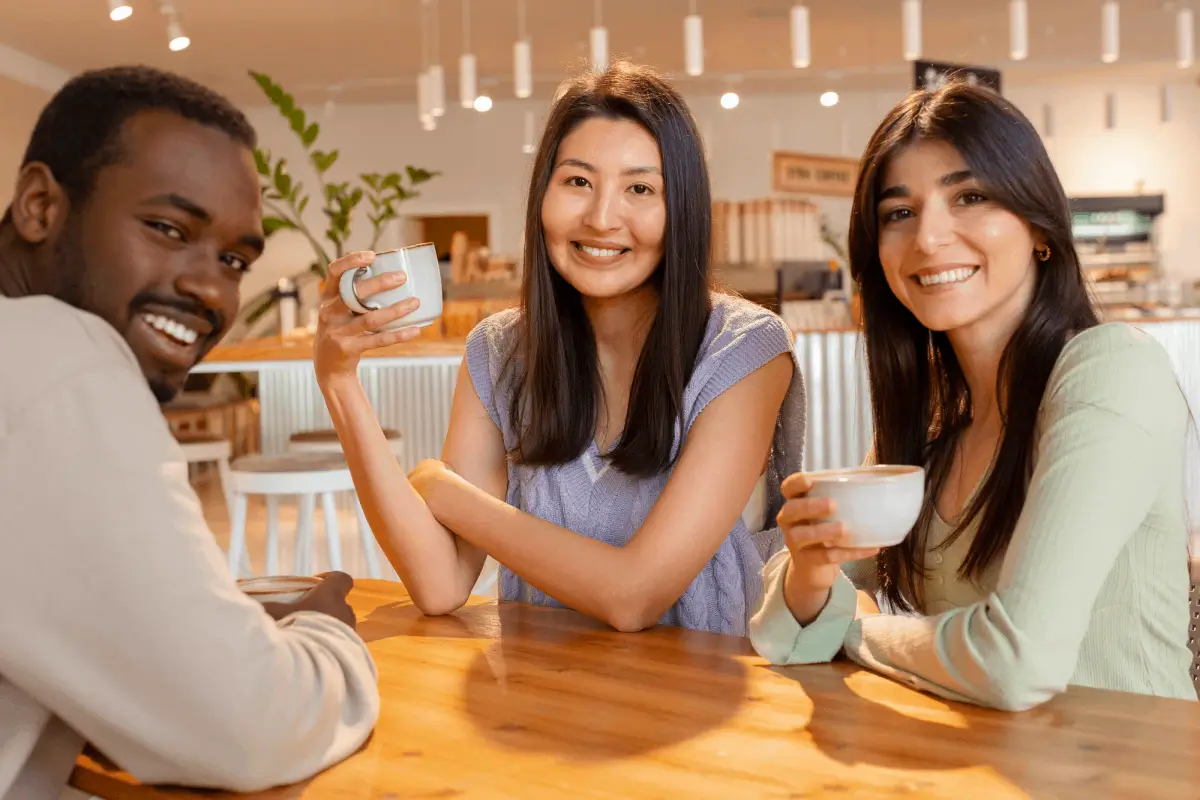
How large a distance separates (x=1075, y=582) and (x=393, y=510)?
0.87m

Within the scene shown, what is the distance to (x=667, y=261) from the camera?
1.63 m

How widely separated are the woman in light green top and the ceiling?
652 cm

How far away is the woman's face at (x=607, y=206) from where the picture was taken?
5.25ft

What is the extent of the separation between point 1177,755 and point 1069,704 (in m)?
0.13

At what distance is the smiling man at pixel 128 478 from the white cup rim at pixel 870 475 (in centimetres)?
45

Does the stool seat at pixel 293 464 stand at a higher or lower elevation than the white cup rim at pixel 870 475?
lower

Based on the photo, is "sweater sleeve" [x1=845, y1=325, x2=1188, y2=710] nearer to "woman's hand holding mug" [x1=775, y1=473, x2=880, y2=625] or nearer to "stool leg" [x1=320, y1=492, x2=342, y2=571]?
"woman's hand holding mug" [x1=775, y1=473, x2=880, y2=625]

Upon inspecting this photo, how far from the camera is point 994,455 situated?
4.36 feet

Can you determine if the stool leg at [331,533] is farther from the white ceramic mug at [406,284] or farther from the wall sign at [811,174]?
the wall sign at [811,174]

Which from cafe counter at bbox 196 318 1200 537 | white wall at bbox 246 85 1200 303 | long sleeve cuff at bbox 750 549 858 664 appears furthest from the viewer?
white wall at bbox 246 85 1200 303

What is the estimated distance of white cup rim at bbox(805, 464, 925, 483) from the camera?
941mm

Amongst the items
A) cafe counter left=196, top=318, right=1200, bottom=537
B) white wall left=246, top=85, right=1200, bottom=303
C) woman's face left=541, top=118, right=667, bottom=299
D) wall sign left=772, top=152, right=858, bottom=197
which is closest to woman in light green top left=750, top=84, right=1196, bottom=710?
woman's face left=541, top=118, right=667, bottom=299

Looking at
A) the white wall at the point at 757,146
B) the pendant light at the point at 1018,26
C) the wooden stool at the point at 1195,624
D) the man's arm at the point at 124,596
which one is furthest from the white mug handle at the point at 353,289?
the white wall at the point at 757,146

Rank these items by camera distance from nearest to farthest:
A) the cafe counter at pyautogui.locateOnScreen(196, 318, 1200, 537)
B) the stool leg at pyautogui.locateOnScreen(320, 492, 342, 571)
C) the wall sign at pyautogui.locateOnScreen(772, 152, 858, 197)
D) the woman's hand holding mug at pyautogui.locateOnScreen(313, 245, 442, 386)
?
the woman's hand holding mug at pyautogui.locateOnScreen(313, 245, 442, 386)
the stool leg at pyautogui.locateOnScreen(320, 492, 342, 571)
the cafe counter at pyautogui.locateOnScreen(196, 318, 1200, 537)
the wall sign at pyautogui.locateOnScreen(772, 152, 858, 197)
